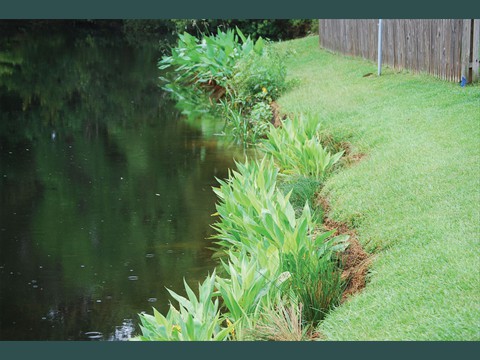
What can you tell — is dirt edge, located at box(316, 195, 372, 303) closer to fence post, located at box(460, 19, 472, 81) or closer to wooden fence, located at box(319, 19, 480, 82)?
fence post, located at box(460, 19, 472, 81)

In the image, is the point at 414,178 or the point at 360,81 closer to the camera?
the point at 414,178

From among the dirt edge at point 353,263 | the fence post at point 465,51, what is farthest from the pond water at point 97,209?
the fence post at point 465,51

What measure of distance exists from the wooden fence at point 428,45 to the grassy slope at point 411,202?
34 cm

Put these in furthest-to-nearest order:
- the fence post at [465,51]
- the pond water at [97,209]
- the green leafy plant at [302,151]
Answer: the fence post at [465,51], the green leafy plant at [302,151], the pond water at [97,209]

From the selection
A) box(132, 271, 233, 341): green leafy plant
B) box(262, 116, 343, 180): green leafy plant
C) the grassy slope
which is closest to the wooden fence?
the grassy slope

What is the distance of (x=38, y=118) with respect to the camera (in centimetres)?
1884

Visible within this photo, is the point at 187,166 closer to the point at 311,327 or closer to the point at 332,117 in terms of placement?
the point at 332,117

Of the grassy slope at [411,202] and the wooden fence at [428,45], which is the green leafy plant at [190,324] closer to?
the grassy slope at [411,202]

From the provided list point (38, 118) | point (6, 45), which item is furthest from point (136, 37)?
point (38, 118)

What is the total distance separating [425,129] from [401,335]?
5835 mm

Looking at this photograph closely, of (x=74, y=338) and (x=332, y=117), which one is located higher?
(x=332, y=117)

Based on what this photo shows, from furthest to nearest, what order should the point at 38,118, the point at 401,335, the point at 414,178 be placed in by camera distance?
1. the point at 38,118
2. the point at 414,178
3. the point at 401,335

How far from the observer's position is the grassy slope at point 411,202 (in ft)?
18.6

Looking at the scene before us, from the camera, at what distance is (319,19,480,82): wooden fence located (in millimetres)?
13555
